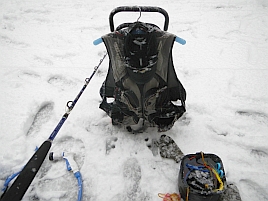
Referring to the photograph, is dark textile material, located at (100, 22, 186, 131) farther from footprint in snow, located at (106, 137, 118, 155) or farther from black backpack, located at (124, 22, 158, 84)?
footprint in snow, located at (106, 137, 118, 155)

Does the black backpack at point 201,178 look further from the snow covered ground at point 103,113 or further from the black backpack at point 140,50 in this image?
the black backpack at point 140,50

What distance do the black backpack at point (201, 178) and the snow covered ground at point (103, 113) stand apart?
0.28m

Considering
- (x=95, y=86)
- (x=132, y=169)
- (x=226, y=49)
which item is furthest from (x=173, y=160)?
(x=226, y=49)

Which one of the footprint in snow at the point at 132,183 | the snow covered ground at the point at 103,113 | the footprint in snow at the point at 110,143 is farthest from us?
the footprint in snow at the point at 110,143

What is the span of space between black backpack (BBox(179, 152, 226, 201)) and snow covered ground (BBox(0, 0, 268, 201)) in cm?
28

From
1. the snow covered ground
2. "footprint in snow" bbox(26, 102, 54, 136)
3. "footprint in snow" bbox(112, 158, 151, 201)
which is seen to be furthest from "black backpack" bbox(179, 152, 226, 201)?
"footprint in snow" bbox(26, 102, 54, 136)

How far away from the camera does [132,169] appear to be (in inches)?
87.5

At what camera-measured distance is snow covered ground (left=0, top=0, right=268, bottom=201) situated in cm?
215

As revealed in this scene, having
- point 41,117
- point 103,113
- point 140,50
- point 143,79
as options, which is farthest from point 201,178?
point 41,117

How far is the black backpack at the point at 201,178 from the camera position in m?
1.71

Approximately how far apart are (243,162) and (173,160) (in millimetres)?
733

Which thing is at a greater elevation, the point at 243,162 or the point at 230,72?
the point at 230,72

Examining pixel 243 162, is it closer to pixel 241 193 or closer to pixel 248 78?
pixel 241 193

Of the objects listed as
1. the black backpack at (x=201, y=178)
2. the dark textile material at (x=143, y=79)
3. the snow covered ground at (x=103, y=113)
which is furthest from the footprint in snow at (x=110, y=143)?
the black backpack at (x=201, y=178)
